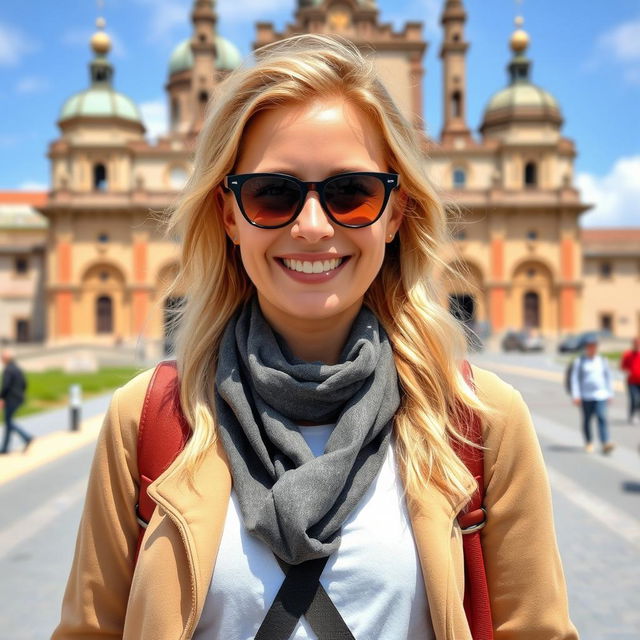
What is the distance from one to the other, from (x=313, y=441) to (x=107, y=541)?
0.61m

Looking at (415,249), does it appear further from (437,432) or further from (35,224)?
(35,224)

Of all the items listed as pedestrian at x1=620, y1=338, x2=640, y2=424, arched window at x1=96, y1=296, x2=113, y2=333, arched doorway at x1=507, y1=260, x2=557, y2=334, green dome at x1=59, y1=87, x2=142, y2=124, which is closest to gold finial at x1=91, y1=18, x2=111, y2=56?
green dome at x1=59, y1=87, x2=142, y2=124

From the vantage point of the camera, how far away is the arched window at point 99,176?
53.9m

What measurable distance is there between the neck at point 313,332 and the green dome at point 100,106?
184 ft

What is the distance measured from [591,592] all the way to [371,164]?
16.2 feet

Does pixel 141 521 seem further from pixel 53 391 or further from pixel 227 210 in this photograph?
pixel 53 391

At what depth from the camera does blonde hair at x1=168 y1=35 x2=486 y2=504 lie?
1.86m

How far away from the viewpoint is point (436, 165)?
170ft

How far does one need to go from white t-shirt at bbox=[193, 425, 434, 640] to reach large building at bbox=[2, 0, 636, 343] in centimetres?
5013

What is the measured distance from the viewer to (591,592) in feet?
18.5

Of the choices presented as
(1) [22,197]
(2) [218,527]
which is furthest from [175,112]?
(2) [218,527]

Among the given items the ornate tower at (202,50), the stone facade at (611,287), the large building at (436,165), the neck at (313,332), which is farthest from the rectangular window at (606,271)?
the neck at (313,332)

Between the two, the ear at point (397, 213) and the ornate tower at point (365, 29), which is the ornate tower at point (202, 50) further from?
the ear at point (397, 213)

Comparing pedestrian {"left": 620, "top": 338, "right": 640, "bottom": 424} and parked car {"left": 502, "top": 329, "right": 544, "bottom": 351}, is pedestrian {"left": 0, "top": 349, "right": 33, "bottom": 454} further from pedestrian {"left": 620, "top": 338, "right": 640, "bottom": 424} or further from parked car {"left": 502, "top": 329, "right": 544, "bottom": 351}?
parked car {"left": 502, "top": 329, "right": 544, "bottom": 351}
